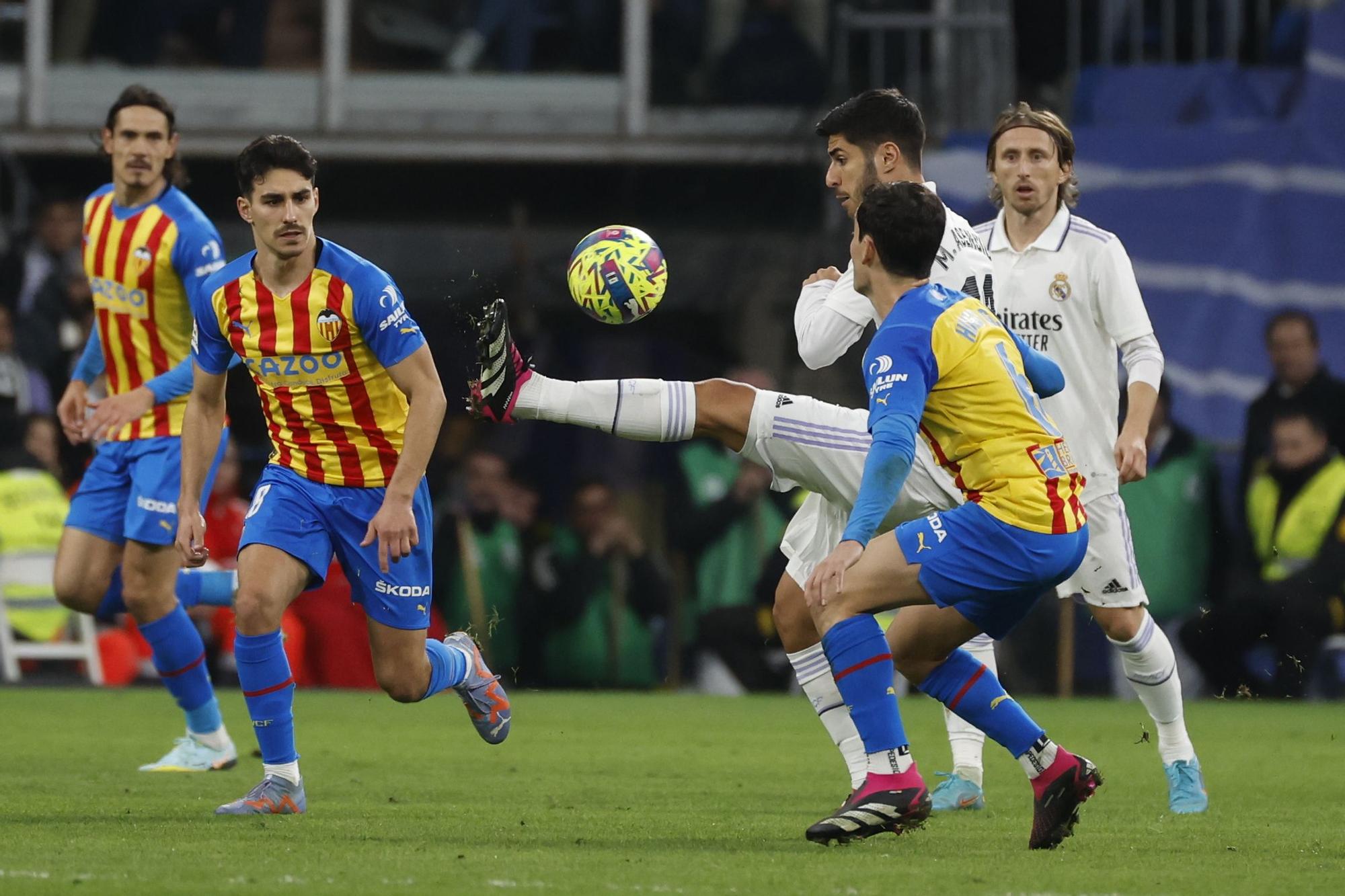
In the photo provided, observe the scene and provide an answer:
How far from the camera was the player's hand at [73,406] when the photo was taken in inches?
319

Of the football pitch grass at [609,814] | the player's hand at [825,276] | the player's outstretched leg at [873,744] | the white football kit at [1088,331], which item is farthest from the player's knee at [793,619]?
the white football kit at [1088,331]

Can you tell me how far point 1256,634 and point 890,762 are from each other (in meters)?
6.72

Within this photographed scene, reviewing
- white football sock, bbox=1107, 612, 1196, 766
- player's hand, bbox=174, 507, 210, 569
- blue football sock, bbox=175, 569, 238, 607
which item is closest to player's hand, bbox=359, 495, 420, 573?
player's hand, bbox=174, 507, 210, 569

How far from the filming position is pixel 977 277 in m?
6.17

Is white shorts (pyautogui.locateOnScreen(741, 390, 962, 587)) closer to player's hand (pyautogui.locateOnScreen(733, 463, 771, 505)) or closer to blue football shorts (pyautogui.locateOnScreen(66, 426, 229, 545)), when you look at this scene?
blue football shorts (pyautogui.locateOnScreen(66, 426, 229, 545))

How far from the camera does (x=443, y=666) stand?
6.74 m

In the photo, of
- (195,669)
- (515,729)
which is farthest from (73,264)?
(195,669)

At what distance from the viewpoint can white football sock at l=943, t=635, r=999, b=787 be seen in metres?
6.82

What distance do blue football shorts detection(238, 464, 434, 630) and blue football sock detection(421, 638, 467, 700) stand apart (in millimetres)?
179

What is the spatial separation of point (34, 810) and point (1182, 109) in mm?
9727

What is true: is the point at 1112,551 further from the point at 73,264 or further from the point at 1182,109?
the point at 73,264

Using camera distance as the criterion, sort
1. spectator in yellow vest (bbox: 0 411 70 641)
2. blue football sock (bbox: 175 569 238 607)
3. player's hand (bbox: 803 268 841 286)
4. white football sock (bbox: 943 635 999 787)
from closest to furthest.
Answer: player's hand (bbox: 803 268 841 286) → white football sock (bbox: 943 635 999 787) → blue football sock (bbox: 175 569 238 607) → spectator in yellow vest (bbox: 0 411 70 641)

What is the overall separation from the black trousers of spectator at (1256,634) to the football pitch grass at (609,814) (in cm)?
68

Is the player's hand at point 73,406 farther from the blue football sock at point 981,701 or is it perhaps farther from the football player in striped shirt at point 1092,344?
the blue football sock at point 981,701
